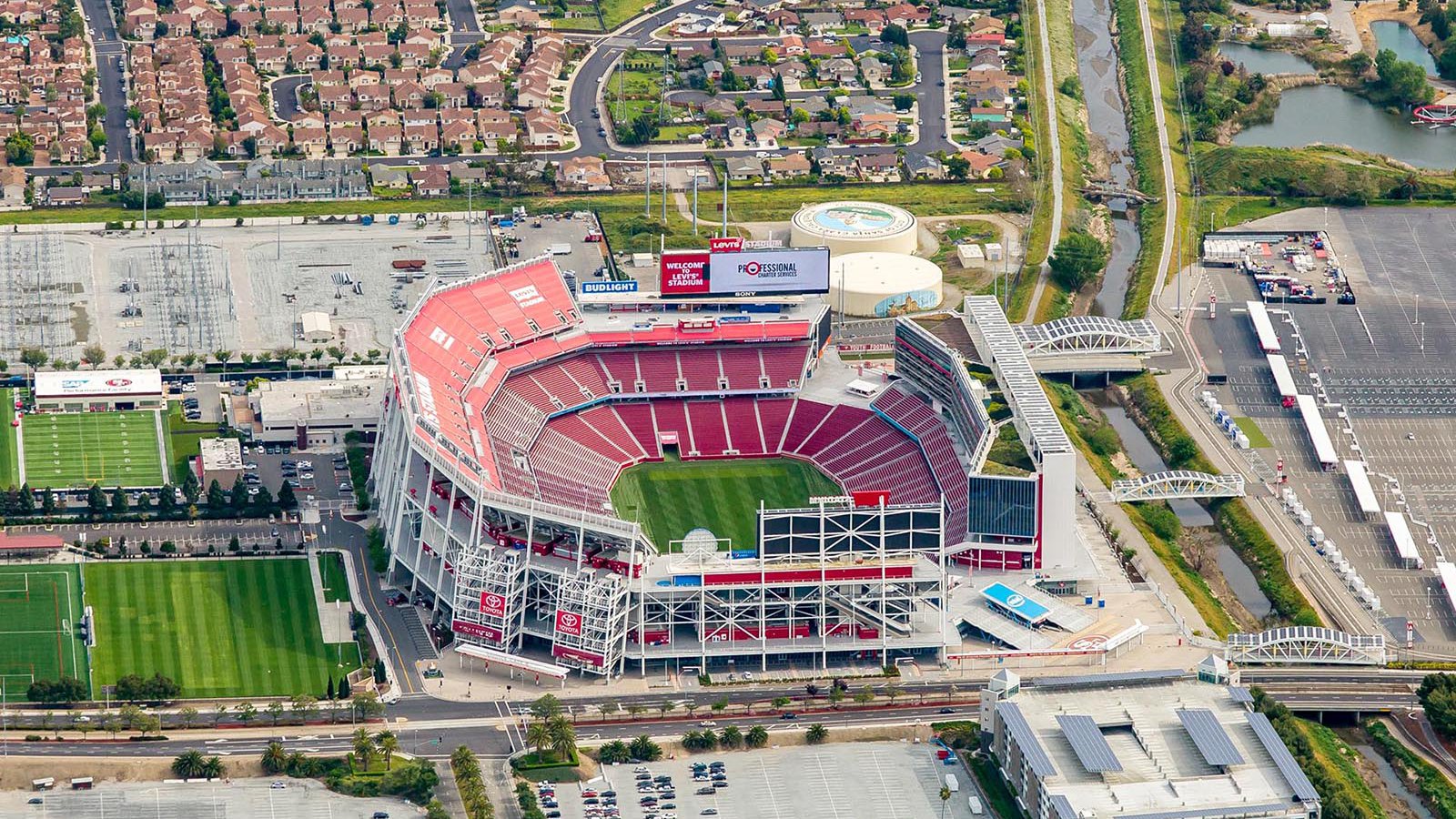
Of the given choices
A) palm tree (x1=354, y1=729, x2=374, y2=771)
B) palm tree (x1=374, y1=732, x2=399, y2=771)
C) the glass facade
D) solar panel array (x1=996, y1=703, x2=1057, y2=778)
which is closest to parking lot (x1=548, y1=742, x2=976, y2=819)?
solar panel array (x1=996, y1=703, x2=1057, y2=778)

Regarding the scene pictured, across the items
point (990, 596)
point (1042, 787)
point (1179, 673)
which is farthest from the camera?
point (990, 596)

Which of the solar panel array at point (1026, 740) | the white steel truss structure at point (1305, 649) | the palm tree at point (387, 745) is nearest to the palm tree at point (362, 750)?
the palm tree at point (387, 745)

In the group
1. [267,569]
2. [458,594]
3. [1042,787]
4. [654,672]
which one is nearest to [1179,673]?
[1042,787]

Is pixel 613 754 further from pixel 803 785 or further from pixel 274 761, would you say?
pixel 274 761

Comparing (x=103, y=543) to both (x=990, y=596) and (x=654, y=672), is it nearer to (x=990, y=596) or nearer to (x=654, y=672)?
(x=654, y=672)

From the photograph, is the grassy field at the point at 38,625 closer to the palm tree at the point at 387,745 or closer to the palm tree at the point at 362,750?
the palm tree at the point at 362,750
